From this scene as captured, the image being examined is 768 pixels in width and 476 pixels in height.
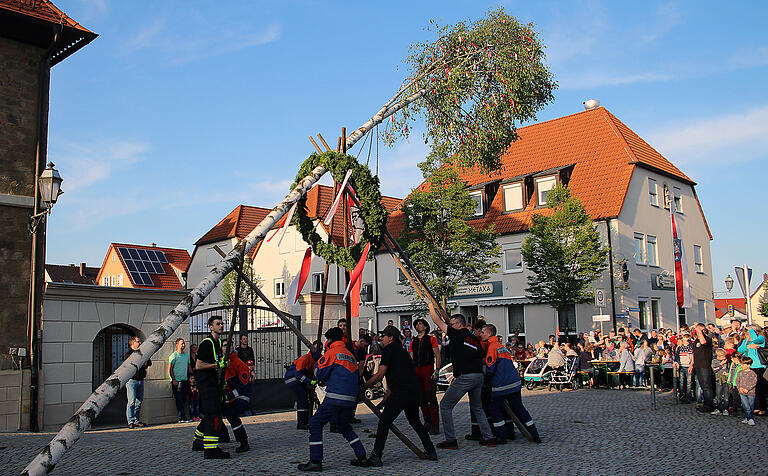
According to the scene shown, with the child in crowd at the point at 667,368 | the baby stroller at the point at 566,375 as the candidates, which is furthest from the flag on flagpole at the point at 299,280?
the child in crowd at the point at 667,368

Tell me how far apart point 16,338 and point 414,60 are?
10.3m

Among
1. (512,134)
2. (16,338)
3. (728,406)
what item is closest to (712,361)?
(728,406)

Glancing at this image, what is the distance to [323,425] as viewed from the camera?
28.1 feet

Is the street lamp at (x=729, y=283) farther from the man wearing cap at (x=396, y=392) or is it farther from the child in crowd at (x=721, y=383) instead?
the man wearing cap at (x=396, y=392)

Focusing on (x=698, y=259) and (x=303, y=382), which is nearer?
(x=303, y=382)

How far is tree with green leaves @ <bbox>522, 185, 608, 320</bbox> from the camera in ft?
88.9

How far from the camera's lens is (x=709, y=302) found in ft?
119

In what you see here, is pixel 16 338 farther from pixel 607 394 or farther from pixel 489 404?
pixel 607 394

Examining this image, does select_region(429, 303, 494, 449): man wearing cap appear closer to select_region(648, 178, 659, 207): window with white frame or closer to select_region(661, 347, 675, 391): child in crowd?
select_region(661, 347, 675, 391): child in crowd

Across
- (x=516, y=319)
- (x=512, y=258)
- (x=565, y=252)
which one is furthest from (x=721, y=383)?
(x=512, y=258)

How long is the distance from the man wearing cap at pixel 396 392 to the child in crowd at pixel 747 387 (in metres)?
6.54

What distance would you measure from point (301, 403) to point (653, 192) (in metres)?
26.0

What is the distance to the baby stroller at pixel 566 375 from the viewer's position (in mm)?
19406

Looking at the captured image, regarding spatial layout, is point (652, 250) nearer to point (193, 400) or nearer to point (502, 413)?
point (193, 400)
